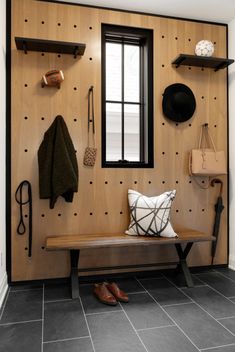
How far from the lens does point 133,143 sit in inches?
115

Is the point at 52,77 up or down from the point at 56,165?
up

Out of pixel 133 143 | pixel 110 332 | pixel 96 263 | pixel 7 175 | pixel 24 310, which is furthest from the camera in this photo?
pixel 133 143

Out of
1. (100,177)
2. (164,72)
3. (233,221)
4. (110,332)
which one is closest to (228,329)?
(110,332)

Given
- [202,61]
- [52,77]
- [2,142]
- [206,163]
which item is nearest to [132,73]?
[202,61]

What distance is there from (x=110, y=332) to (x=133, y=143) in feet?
5.90

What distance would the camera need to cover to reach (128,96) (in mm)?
2893

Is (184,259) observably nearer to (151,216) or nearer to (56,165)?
(151,216)

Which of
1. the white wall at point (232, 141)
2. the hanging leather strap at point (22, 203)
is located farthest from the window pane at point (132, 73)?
the hanging leather strap at point (22, 203)

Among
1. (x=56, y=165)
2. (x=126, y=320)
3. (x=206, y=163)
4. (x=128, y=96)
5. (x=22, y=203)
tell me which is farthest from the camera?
(x=128, y=96)

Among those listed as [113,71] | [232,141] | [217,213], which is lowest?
[217,213]

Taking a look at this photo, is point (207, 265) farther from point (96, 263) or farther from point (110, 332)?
point (110, 332)

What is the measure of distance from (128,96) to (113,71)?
0.29m

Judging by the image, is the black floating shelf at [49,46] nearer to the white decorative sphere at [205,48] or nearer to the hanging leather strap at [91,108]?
the hanging leather strap at [91,108]

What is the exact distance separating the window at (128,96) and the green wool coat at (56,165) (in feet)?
1.45
